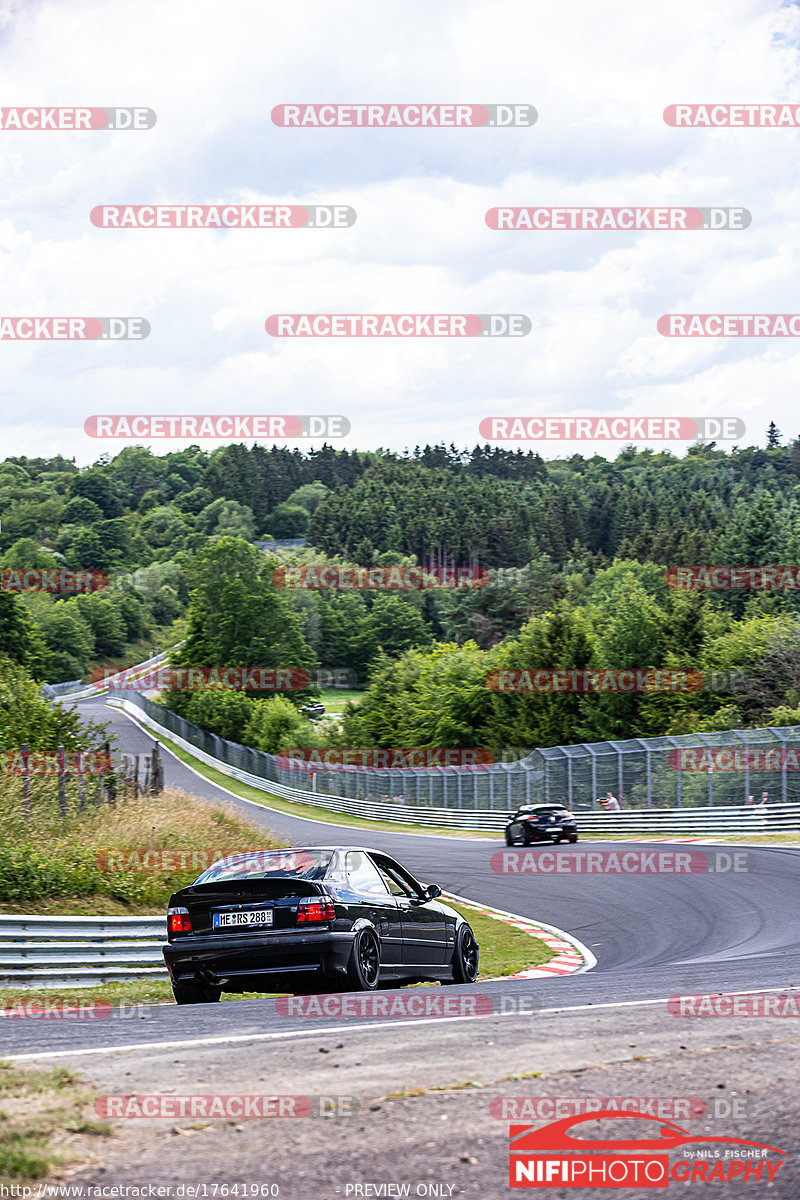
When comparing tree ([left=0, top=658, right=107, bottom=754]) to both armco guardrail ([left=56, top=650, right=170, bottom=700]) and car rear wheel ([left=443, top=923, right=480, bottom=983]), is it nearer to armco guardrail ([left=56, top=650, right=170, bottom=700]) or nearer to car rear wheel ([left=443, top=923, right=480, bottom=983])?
car rear wheel ([left=443, top=923, right=480, bottom=983])

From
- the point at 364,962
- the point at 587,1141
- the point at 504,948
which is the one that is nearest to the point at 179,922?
the point at 364,962

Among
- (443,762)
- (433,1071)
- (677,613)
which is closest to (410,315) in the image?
(433,1071)

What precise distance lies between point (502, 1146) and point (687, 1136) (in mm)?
728

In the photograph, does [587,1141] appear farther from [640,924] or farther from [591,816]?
[591,816]

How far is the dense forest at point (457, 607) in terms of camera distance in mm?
68312

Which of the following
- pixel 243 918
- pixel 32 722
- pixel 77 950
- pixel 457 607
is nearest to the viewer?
pixel 243 918

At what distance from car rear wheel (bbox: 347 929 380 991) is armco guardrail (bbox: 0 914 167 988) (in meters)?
3.09

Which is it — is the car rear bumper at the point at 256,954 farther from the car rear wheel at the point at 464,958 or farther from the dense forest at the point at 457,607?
the dense forest at the point at 457,607

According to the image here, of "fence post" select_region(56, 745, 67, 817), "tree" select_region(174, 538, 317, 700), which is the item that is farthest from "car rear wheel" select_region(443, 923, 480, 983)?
"tree" select_region(174, 538, 317, 700)

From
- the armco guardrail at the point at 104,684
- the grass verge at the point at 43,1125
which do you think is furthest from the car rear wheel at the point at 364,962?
the armco guardrail at the point at 104,684

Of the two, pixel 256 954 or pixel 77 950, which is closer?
pixel 256 954

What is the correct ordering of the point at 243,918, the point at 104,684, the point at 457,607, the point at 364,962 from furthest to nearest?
the point at 104,684
the point at 457,607
the point at 364,962
the point at 243,918

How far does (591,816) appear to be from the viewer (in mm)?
36094

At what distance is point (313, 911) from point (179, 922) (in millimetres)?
1158
